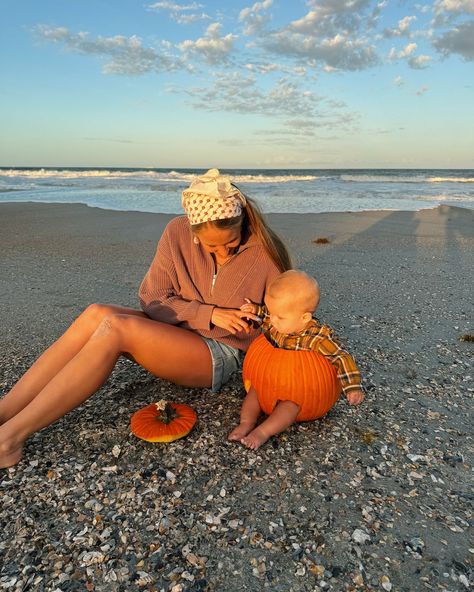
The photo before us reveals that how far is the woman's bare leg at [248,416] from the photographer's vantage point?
3477 mm

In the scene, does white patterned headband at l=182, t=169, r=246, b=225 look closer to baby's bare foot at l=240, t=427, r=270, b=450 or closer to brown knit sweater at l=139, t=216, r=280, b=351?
brown knit sweater at l=139, t=216, r=280, b=351

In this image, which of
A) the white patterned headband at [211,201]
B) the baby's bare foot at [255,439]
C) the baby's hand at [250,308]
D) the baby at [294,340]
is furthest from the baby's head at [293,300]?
the baby's bare foot at [255,439]

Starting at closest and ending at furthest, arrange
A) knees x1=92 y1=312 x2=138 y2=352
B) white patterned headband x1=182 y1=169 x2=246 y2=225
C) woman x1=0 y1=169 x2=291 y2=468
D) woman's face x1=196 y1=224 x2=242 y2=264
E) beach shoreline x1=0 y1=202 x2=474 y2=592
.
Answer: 1. beach shoreline x1=0 y1=202 x2=474 y2=592
2. woman x1=0 y1=169 x2=291 y2=468
3. knees x1=92 y1=312 x2=138 y2=352
4. white patterned headband x1=182 y1=169 x2=246 y2=225
5. woman's face x1=196 y1=224 x2=242 y2=264

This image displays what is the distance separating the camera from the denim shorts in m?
3.83

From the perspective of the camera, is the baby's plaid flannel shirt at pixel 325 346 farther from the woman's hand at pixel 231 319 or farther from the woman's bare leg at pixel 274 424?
the woman's bare leg at pixel 274 424

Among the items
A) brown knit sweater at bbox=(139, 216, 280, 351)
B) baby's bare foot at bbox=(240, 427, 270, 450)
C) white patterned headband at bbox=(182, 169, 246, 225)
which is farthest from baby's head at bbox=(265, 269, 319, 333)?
baby's bare foot at bbox=(240, 427, 270, 450)

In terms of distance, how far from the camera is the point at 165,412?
11.6ft

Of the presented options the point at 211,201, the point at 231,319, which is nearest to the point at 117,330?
the point at 231,319

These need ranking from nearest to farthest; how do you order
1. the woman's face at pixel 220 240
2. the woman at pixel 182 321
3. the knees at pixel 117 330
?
the woman at pixel 182 321, the knees at pixel 117 330, the woman's face at pixel 220 240

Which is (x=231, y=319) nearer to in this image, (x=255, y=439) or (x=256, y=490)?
(x=255, y=439)

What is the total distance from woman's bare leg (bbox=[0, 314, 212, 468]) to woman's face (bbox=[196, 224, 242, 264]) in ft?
2.15

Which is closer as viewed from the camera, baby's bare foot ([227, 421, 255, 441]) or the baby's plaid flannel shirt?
the baby's plaid flannel shirt

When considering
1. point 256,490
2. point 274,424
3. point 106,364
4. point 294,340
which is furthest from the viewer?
point 294,340

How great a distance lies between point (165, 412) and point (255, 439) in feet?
2.20
